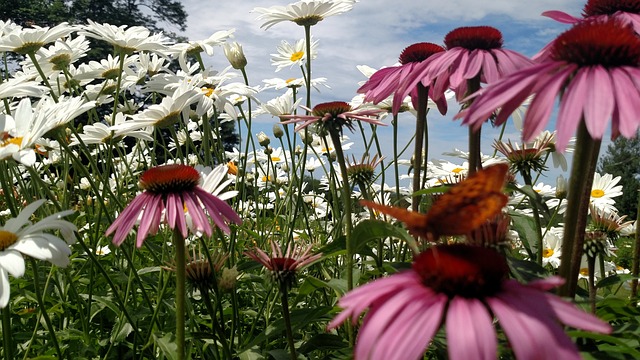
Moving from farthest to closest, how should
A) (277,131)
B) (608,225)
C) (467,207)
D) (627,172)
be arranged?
1. (627,172)
2. (277,131)
3. (608,225)
4. (467,207)

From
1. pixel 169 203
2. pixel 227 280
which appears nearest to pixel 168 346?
pixel 227 280

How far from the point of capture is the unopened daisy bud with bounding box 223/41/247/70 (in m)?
2.31

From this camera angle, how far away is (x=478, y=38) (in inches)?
42.9

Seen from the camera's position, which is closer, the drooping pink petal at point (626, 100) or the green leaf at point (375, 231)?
the drooping pink petal at point (626, 100)

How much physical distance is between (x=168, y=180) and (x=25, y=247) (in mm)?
299

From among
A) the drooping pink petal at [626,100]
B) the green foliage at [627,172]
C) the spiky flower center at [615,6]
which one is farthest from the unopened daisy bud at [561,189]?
the green foliage at [627,172]

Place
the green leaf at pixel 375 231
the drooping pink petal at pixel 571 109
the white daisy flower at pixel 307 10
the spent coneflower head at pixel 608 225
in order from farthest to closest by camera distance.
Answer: the white daisy flower at pixel 307 10 < the spent coneflower head at pixel 608 225 < the green leaf at pixel 375 231 < the drooping pink petal at pixel 571 109

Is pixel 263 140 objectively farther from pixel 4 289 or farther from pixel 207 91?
pixel 4 289

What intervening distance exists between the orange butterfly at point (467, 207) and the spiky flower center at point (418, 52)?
703 millimetres

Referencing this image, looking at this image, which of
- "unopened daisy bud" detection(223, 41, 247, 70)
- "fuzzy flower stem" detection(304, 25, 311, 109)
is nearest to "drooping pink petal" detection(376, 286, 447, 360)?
"fuzzy flower stem" detection(304, 25, 311, 109)

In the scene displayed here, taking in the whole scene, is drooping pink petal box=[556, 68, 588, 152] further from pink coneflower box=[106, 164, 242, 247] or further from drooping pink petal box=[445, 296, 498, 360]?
pink coneflower box=[106, 164, 242, 247]

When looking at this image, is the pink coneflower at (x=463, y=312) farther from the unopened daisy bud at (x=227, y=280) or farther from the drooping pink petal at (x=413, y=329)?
the unopened daisy bud at (x=227, y=280)

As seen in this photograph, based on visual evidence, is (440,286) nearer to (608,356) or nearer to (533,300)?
(533,300)

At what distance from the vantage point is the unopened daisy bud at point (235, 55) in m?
2.31
